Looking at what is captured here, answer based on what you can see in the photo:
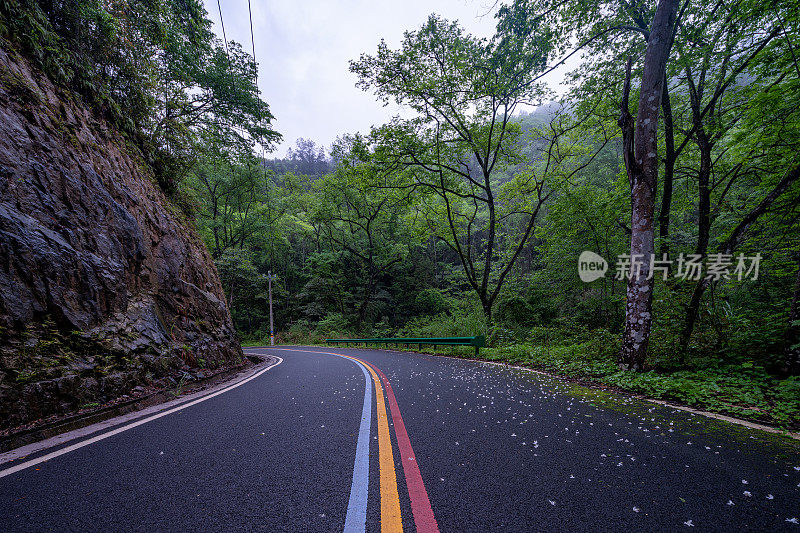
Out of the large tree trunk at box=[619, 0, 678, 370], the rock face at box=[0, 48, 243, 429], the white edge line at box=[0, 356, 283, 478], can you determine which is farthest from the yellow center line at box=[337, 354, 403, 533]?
the large tree trunk at box=[619, 0, 678, 370]

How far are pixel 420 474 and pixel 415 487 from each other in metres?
0.20

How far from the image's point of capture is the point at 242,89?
13.5 m

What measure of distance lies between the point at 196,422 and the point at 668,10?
10780 mm

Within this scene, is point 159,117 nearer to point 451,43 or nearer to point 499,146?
point 451,43

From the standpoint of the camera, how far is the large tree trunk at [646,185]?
5.72 m

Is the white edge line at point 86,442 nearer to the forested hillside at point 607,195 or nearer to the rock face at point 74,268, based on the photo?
the rock face at point 74,268

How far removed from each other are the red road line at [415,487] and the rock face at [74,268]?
174 inches

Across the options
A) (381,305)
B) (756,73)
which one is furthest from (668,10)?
(381,305)

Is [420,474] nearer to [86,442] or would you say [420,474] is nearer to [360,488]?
[360,488]

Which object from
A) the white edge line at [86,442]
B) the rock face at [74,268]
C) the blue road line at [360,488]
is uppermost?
the rock face at [74,268]

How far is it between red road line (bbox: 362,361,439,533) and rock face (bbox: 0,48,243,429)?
4.41 m

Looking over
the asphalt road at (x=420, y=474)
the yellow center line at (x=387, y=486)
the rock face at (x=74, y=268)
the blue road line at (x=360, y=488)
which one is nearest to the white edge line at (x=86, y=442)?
the asphalt road at (x=420, y=474)

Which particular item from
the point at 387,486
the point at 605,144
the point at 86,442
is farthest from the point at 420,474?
the point at 605,144

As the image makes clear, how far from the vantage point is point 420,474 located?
93.7 inches
